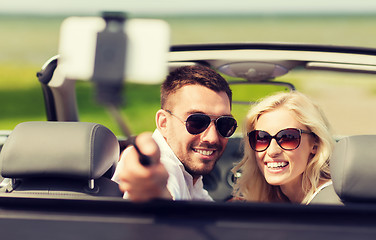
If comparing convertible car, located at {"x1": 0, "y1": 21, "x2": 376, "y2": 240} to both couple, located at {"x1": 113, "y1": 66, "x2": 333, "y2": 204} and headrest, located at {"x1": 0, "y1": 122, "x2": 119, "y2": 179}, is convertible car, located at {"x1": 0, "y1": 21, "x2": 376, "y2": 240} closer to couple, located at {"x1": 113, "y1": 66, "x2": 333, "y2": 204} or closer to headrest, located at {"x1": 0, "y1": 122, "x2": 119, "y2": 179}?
headrest, located at {"x1": 0, "y1": 122, "x2": 119, "y2": 179}

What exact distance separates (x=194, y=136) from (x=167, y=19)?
29.0 m

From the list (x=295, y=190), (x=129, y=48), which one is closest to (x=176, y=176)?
(x=295, y=190)

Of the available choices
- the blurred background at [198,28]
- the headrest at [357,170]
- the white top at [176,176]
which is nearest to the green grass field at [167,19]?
the blurred background at [198,28]

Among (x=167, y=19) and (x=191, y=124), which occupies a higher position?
(x=167, y=19)

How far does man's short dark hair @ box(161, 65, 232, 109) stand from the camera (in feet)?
7.87

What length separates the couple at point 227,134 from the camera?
7.45ft

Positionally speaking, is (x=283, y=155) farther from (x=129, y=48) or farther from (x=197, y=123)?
(x=129, y=48)

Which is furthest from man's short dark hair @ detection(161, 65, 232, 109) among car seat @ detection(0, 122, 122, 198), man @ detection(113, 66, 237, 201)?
car seat @ detection(0, 122, 122, 198)

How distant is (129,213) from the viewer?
4.77 ft

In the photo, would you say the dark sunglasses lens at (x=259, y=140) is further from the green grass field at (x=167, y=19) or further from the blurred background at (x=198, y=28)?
the blurred background at (x=198, y=28)

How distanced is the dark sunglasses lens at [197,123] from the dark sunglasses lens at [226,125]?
75mm

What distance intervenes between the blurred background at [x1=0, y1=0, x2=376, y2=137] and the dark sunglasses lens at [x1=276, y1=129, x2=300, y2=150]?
2683 centimetres

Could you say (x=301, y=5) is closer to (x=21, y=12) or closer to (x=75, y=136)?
(x=21, y=12)

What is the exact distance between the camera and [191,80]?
2402mm
